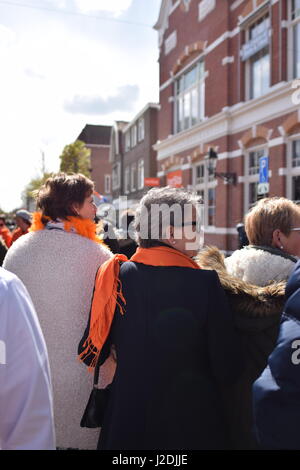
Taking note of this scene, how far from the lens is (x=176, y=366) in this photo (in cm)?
170

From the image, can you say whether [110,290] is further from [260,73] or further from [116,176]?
[116,176]

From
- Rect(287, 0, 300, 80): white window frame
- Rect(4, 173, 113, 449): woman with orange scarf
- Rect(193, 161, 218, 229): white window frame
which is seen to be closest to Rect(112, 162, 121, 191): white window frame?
Rect(193, 161, 218, 229): white window frame

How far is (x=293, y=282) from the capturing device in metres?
1.25

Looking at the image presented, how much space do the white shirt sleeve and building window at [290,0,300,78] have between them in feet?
35.9

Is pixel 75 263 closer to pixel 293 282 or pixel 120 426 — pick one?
pixel 120 426

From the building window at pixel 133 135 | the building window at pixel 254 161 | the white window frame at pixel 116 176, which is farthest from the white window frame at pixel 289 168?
the white window frame at pixel 116 176

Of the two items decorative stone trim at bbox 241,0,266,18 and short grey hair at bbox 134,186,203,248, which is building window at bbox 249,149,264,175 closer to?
decorative stone trim at bbox 241,0,266,18

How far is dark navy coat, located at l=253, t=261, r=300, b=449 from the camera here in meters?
1.17

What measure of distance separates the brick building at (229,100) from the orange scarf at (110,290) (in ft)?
31.4

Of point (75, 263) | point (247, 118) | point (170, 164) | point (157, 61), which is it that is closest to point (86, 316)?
point (75, 263)

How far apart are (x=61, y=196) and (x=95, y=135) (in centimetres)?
4726

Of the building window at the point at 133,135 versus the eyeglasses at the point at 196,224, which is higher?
the building window at the point at 133,135

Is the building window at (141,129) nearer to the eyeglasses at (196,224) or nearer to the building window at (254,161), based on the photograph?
the building window at (254,161)

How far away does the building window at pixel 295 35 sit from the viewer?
10.3 meters
